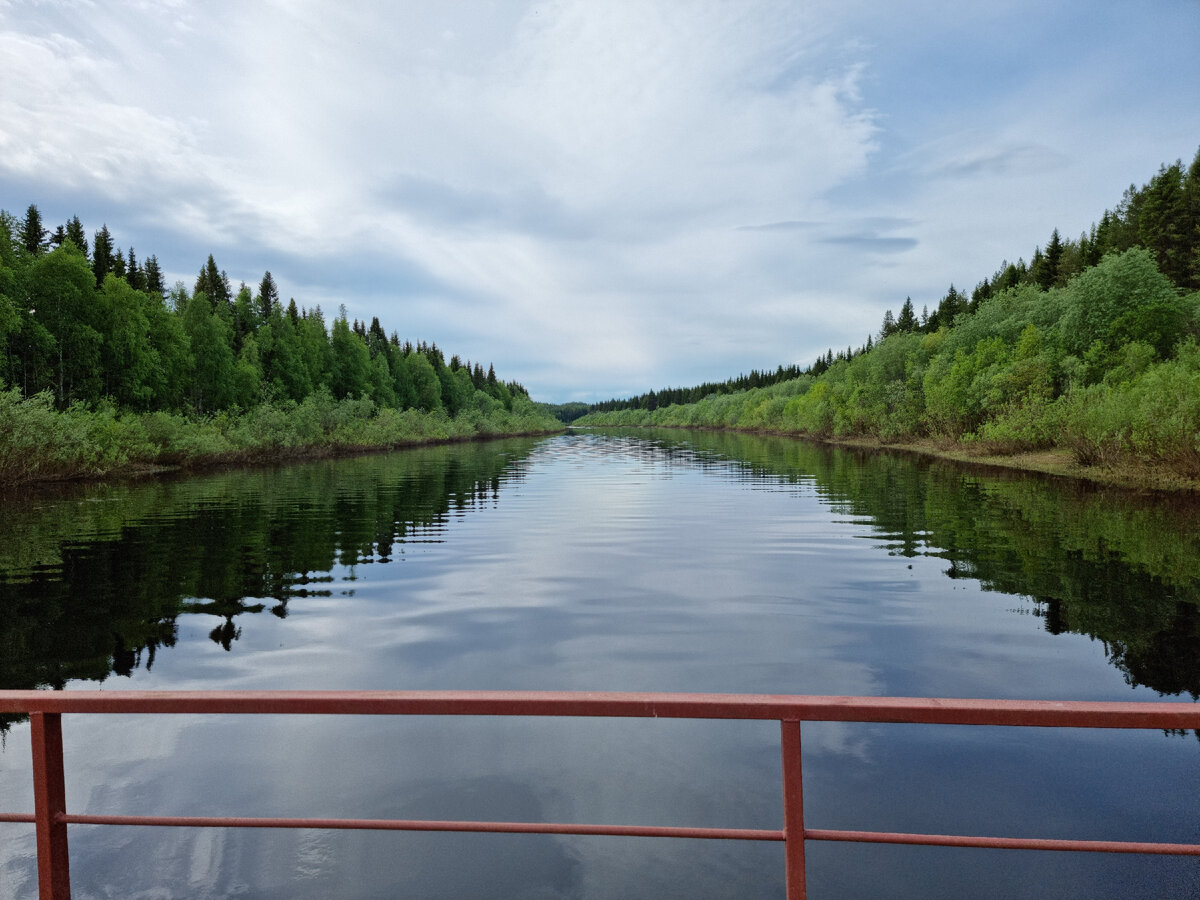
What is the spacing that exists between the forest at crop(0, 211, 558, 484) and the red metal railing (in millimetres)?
42479

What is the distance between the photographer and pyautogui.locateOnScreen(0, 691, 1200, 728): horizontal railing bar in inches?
103

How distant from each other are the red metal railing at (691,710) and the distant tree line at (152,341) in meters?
45.1

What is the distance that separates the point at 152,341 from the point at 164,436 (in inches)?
951

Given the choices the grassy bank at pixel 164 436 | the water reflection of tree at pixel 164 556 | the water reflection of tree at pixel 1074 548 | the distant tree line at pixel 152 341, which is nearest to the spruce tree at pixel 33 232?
the distant tree line at pixel 152 341

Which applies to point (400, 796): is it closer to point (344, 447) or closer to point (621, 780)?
point (621, 780)

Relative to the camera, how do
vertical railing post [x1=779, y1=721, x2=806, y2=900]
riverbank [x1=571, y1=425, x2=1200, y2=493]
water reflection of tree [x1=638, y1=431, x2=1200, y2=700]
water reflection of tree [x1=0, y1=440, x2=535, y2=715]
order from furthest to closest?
riverbank [x1=571, y1=425, x2=1200, y2=493] < water reflection of tree [x1=0, y1=440, x2=535, y2=715] < water reflection of tree [x1=638, y1=431, x2=1200, y2=700] < vertical railing post [x1=779, y1=721, x2=806, y2=900]

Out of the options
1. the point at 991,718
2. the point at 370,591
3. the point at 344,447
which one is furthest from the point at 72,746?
the point at 344,447

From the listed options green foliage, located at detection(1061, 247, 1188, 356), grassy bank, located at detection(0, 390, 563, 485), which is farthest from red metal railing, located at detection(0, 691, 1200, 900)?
green foliage, located at detection(1061, 247, 1188, 356)

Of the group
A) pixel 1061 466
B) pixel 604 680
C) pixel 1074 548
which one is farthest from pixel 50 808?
pixel 1061 466

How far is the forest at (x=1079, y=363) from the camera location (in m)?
36.7

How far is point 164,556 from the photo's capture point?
21.7m

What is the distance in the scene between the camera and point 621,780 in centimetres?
848

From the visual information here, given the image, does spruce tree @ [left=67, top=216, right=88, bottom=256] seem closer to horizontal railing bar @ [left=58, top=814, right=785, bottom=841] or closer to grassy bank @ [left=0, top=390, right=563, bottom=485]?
grassy bank @ [left=0, top=390, right=563, bottom=485]

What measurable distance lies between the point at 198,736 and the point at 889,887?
Answer: 8.52m
